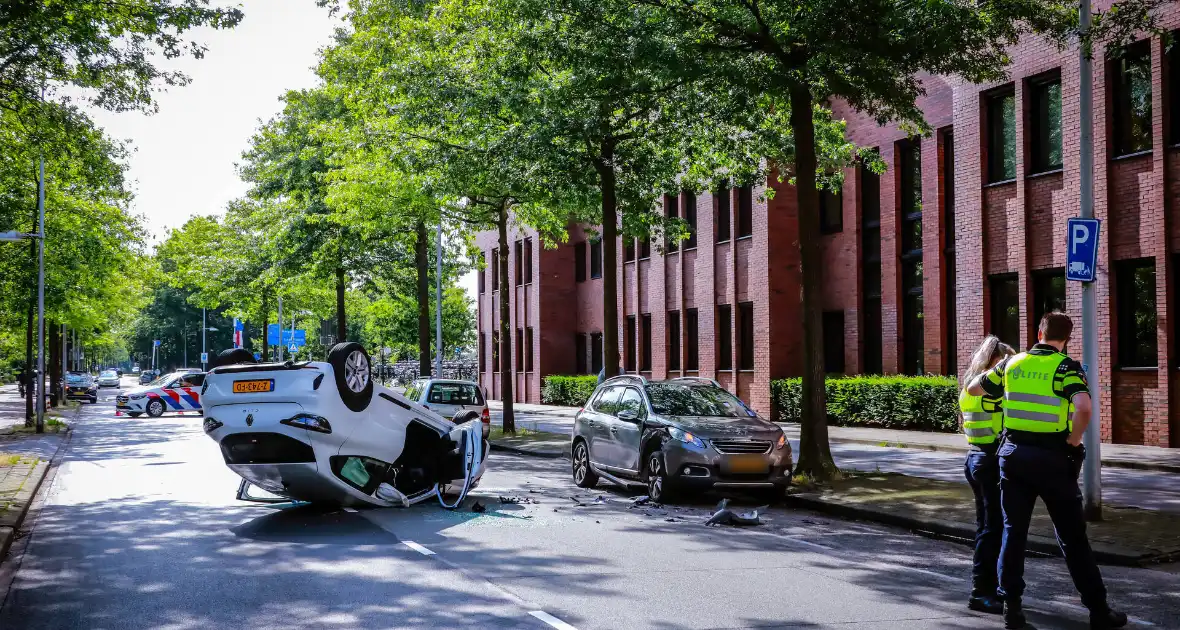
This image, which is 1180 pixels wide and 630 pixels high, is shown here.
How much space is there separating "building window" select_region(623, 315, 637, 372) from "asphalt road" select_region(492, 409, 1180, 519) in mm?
16366

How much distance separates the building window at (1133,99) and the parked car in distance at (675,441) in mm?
10320

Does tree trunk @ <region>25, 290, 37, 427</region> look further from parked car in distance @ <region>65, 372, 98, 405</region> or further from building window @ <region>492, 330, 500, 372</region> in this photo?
parked car in distance @ <region>65, 372, 98, 405</region>

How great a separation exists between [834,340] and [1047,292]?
8738mm

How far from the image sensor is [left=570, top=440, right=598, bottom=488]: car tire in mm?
15000

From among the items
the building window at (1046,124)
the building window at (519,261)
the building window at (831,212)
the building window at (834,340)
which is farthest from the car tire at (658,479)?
the building window at (519,261)

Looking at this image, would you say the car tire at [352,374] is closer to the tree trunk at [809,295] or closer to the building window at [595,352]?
the tree trunk at [809,295]

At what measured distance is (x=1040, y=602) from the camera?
7422 millimetres

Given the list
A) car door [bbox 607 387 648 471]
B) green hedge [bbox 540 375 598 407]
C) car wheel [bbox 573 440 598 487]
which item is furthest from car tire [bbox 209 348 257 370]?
green hedge [bbox 540 375 598 407]

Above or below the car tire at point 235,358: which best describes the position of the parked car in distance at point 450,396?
below

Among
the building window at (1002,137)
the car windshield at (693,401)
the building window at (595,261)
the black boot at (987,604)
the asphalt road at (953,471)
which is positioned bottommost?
the asphalt road at (953,471)

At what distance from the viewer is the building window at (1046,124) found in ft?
71.1

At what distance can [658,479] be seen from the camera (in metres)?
13.0

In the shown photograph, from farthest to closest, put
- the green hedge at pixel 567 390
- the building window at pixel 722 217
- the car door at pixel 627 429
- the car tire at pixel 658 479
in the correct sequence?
1. the green hedge at pixel 567 390
2. the building window at pixel 722 217
3. the car door at pixel 627 429
4. the car tire at pixel 658 479

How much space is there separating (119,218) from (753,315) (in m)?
21.6
